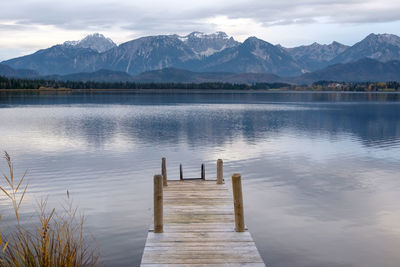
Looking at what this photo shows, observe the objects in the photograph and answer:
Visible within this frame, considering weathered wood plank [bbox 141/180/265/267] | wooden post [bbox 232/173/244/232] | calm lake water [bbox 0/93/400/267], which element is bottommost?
calm lake water [bbox 0/93/400/267]

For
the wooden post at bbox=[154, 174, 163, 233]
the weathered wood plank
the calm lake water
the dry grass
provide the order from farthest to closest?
the calm lake water, the wooden post at bbox=[154, 174, 163, 233], the weathered wood plank, the dry grass

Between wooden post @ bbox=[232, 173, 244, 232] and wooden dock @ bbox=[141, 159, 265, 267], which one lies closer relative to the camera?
wooden dock @ bbox=[141, 159, 265, 267]

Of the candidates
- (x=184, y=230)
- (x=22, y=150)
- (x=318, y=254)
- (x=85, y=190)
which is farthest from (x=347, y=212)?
(x=22, y=150)

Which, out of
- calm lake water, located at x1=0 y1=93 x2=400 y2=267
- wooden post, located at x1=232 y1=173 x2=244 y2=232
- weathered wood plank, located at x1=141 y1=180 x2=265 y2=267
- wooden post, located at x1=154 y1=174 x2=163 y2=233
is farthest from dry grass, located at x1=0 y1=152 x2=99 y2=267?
wooden post, located at x1=232 y1=173 x2=244 y2=232

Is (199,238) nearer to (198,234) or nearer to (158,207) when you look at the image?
(198,234)

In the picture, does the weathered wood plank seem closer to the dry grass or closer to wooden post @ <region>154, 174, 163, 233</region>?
wooden post @ <region>154, 174, 163, 233</region>

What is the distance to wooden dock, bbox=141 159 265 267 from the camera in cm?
1409

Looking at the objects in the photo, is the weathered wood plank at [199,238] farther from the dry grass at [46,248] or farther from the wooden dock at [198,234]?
the dry grass at [46,248]

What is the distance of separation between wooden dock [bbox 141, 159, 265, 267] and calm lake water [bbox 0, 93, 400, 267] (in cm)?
202

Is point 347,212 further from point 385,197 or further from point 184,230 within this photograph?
point 184,230

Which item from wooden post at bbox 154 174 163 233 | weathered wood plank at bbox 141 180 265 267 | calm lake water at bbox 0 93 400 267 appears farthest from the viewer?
calm lake water at bbox 0 93 400 267

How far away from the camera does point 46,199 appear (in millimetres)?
26656

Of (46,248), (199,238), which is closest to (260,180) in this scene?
(199,238)

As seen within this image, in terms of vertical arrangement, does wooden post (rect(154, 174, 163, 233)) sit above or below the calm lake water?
above
